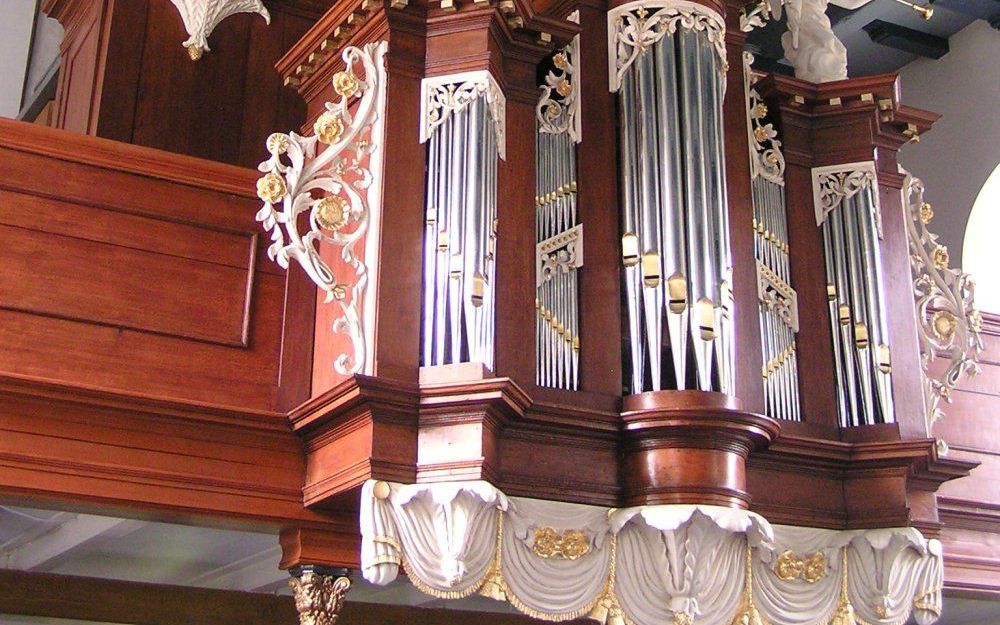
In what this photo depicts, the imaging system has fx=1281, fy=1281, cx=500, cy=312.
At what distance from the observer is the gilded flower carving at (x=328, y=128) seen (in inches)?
211

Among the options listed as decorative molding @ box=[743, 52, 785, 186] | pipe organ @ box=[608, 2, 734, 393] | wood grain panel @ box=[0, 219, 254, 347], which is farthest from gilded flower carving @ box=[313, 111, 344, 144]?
decorative molding @ box=[743, 52, 785, 186]

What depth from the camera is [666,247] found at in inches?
223

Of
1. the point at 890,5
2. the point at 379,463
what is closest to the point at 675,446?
the point at 379,463

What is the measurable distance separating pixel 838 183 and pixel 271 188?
3156mm

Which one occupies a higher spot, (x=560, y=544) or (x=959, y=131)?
(x=959, y=131)

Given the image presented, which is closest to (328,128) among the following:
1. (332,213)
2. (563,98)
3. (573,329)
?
(332,213)

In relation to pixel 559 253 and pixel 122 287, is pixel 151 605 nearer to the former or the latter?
pixel 122 287

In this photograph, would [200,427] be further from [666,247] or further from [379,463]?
[666,247]

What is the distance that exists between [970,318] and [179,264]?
13.4 feet

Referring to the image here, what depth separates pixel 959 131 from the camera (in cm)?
967

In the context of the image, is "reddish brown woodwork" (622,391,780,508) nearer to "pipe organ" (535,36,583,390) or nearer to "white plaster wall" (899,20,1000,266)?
"pipe organ" (535,36,583,390)

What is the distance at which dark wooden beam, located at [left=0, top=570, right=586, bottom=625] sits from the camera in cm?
695

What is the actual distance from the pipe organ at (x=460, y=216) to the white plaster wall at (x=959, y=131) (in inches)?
200

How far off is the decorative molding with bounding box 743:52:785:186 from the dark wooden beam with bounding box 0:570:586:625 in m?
3.00
